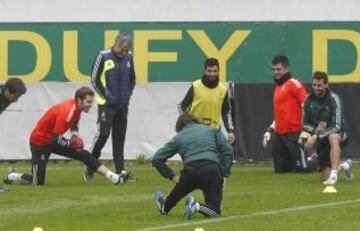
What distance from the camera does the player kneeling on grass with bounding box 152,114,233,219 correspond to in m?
12.1

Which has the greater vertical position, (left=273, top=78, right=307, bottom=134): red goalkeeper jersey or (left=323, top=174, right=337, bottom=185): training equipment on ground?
(left=273, top=78, right=307, bottom=134): red goalkeeper jersey

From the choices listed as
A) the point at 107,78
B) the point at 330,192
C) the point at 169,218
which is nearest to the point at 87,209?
the point at 169,218

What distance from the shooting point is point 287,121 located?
62.4 feet

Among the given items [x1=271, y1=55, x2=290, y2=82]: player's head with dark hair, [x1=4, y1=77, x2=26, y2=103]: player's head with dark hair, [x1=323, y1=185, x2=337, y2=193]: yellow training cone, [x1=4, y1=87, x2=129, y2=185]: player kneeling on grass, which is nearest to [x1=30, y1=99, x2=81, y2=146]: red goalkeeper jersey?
[x1=4, y1=87, x2=129, y2=185]: player kneeling on grass

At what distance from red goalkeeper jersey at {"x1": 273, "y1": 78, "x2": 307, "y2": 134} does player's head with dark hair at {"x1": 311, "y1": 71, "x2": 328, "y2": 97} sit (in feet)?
7.70

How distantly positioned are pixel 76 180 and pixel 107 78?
1597 mm

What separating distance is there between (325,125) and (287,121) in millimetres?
2549

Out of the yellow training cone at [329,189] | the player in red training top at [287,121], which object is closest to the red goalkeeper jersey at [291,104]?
the player in red training top at [287,121]

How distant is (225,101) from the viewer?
54.0ft

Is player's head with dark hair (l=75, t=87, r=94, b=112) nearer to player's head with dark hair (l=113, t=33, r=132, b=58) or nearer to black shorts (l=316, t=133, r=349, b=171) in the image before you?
player's head with dark hair (l=113, t=33, r=132, b=58)

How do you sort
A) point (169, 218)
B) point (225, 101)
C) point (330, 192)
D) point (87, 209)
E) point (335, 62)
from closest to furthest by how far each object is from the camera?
1. point (169, 218)
2. point (87, 209)
3. point (330, 192)
4. point (225, 101)
5. point (335, 62)

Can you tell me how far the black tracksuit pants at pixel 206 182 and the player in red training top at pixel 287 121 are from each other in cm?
659

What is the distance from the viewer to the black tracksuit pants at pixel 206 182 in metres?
12.1

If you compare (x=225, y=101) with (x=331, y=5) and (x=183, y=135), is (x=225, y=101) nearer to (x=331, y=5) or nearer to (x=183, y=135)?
(x=183, y=135)
